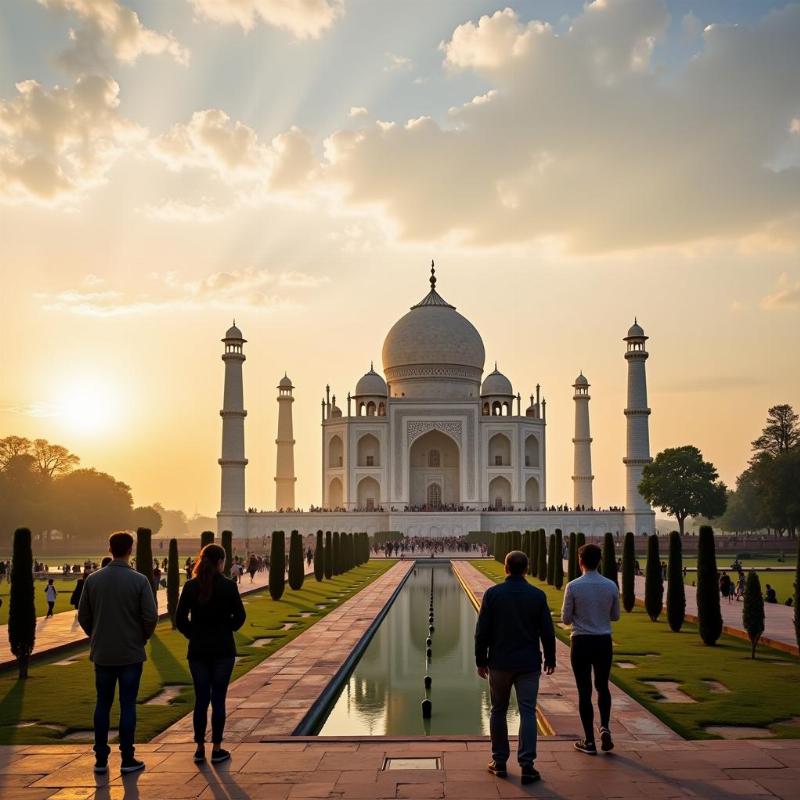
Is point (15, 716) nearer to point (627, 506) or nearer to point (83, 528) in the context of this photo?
point (627, 506)

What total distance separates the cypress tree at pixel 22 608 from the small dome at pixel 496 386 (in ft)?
138

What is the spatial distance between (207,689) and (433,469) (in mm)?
44320

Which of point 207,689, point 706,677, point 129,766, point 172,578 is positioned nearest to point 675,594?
point 706,677

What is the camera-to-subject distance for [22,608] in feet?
30.8

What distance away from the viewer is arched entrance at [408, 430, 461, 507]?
163ft

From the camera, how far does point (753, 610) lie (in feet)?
33.4

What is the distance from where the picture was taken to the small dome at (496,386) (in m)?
51.2

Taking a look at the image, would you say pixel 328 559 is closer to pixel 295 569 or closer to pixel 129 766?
pixel 295 569

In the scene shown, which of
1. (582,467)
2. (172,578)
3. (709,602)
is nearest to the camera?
(709,602)

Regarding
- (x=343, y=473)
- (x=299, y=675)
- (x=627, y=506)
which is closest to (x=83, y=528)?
(x=343, y=473)

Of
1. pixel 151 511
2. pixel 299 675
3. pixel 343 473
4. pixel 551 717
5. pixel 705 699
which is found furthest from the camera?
pixel 151 511

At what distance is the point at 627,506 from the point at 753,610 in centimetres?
3438

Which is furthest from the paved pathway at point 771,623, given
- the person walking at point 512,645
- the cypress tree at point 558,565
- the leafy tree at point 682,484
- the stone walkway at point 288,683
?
the leafy tree at point 682,484

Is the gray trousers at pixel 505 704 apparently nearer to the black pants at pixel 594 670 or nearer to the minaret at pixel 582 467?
the black pants at pixel 594 670
